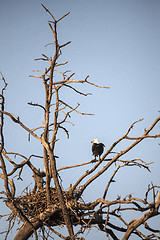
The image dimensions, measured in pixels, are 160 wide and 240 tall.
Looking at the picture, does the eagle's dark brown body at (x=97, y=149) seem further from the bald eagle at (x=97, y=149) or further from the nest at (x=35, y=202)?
the nest at (x=35, y=202)

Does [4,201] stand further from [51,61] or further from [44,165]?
[51,61]

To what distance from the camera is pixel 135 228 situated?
4.35 m

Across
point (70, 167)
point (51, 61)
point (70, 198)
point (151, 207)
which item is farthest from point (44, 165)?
point (151, 207)

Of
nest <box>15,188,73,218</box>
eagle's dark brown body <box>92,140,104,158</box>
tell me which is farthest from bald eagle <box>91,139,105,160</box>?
nest <box>15,188,73,218</box>

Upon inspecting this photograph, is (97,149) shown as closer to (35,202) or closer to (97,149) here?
(97,149)

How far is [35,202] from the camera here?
533cm

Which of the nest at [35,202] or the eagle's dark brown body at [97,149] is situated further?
the eagle's dark brown body at [97,149]

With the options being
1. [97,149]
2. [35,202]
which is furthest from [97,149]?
[35,202]

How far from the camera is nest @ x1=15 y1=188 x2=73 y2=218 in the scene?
533 cm

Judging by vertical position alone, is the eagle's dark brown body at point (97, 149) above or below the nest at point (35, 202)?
above

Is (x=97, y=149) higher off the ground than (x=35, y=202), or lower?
higher

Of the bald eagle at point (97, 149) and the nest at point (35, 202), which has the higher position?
the bald eagle at point (97, 149)

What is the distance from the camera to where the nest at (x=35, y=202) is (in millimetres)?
5328

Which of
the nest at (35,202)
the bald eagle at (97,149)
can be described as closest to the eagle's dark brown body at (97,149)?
the bald eagle at (97,149)
